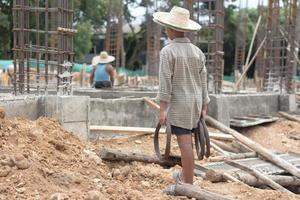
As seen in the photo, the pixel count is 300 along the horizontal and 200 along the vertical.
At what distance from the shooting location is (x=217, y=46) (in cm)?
1064

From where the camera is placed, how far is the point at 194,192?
5.27 m

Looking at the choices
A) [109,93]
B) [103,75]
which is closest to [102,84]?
[103,75]

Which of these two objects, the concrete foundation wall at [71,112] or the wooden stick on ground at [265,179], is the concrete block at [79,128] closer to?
the concrete foundation wall at [71,112]

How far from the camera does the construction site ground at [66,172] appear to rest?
4.94 meters

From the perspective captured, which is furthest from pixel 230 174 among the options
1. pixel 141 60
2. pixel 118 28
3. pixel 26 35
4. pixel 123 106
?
pixel 141 60

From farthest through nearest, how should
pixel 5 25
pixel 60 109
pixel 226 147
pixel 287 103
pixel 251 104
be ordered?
pixel 5 25 → pixel 287 103 → pixel 251 104 → pixel 226 147 → pixel 60 109

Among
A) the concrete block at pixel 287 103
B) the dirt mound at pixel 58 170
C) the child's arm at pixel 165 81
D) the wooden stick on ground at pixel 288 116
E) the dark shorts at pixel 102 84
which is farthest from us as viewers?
the concrete block at pixel 287 103

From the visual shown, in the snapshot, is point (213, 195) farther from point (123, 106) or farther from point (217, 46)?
point (217, 46)

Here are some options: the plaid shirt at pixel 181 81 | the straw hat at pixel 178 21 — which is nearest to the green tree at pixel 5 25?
the straw hat at pixel 178 21

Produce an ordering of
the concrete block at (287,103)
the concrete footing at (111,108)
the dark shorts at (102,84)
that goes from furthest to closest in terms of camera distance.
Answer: the concrete block at (287,103), the dark shorts at (102,84), the concrete footing at (111,108)

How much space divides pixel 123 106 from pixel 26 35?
205cm

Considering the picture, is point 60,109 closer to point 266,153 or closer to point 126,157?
point 126,157

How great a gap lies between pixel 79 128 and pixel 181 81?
7.71ft

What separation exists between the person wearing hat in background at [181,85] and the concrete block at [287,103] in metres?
7.84
